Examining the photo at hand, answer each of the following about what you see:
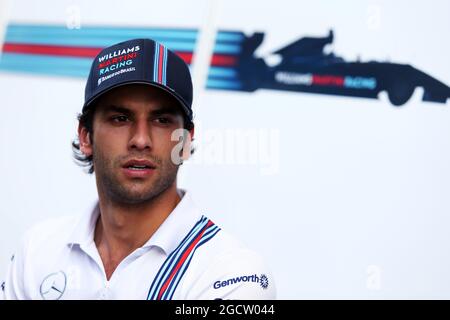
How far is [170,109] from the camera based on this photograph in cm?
150

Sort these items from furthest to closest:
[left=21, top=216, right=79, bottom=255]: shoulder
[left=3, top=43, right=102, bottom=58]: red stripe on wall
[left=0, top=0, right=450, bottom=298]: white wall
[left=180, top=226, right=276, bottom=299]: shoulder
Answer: [left=3, top=43, right=102, bottom=58]: red stripe on wall → [left=0, top=0, right=450, bottom=298]: white wall → [left=21, top=216, right=79, bottom=255]: shoulder → [left=180, top=226, right=276, bottom=299]: shoulder

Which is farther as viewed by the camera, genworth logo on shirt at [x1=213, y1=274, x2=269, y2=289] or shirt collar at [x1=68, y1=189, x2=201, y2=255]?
shirt collar at [x1=68, y1=189, x2=201, y2=255]

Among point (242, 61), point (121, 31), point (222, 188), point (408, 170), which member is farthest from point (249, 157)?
point (121, 31)

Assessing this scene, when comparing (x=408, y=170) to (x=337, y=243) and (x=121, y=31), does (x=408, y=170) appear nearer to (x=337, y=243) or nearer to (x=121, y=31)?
(x=337, y=243)

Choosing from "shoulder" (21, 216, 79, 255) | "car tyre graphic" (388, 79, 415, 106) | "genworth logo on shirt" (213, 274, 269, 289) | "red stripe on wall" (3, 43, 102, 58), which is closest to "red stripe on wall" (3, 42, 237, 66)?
"red stripe on wall" (3, 43, 102, 58)

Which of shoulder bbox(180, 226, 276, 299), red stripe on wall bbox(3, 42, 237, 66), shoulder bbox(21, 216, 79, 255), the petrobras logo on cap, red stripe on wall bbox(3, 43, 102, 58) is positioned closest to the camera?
shoulder bbox(180, 226, 276, 299)

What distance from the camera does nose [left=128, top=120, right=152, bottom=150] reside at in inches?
56.9

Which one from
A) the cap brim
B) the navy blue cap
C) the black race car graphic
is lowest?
the cap brim

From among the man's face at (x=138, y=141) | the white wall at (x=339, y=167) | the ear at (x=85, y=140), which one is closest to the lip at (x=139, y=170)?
the man's face at (x=138, y=141)

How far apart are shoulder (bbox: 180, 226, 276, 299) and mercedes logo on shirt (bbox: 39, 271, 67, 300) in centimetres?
36

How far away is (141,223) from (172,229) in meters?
0.10

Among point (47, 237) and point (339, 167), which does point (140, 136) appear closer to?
point (47, 237)

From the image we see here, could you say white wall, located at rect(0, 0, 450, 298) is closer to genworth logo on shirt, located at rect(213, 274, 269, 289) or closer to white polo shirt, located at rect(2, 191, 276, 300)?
white polo shirt, located at rect(2, 191, 276, 300)

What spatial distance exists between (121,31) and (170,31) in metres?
0.22
